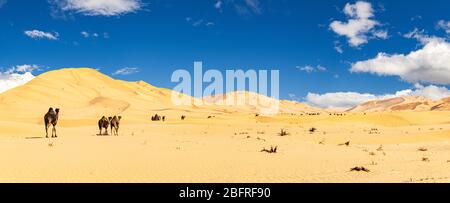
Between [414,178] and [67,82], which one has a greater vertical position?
[67,82]

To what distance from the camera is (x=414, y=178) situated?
13.6m

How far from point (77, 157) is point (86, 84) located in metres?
102

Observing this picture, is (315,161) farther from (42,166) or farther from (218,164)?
(42,166)

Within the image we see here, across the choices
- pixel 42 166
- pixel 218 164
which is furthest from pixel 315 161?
pixel 42 166

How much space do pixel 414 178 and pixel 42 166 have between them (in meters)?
11.1

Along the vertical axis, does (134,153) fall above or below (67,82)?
below
